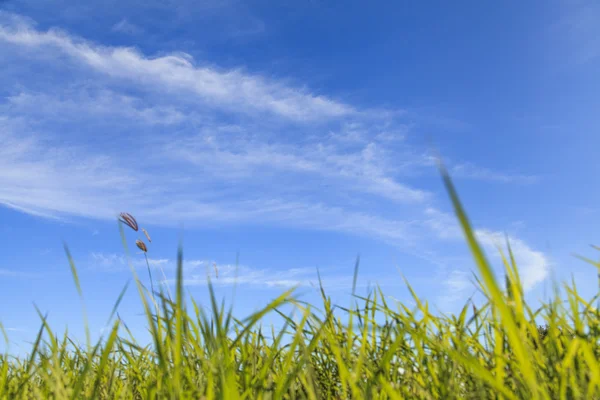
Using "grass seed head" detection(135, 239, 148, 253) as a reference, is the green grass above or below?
below

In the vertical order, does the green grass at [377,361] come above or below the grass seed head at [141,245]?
below

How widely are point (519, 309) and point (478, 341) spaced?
0.60 meters

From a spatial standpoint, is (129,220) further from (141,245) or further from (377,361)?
(377,361)

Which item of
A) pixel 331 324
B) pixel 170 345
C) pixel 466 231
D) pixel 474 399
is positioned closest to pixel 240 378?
pixel 170 345

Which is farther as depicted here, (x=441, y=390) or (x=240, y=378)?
(x=240, y=378)

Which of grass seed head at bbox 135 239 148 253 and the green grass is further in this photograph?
grass seed head at bbox 135 239 148 253

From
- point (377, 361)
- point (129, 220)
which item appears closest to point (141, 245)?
point (129, 220)

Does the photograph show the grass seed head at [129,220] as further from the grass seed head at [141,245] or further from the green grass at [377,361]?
the green grass at [377,361]

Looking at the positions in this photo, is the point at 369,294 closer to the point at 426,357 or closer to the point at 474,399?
the point at 426,357

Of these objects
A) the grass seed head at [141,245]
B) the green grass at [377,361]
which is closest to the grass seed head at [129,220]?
the grass seed head at [141,245]

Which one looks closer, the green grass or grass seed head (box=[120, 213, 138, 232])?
the green grass

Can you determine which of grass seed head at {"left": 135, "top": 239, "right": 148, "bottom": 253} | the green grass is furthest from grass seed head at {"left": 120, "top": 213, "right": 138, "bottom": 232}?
the green grass

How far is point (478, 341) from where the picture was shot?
87.2 inches

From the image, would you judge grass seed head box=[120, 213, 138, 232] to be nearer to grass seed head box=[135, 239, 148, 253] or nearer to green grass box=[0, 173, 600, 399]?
grass seed head box=[135, 239, 148, 253]
